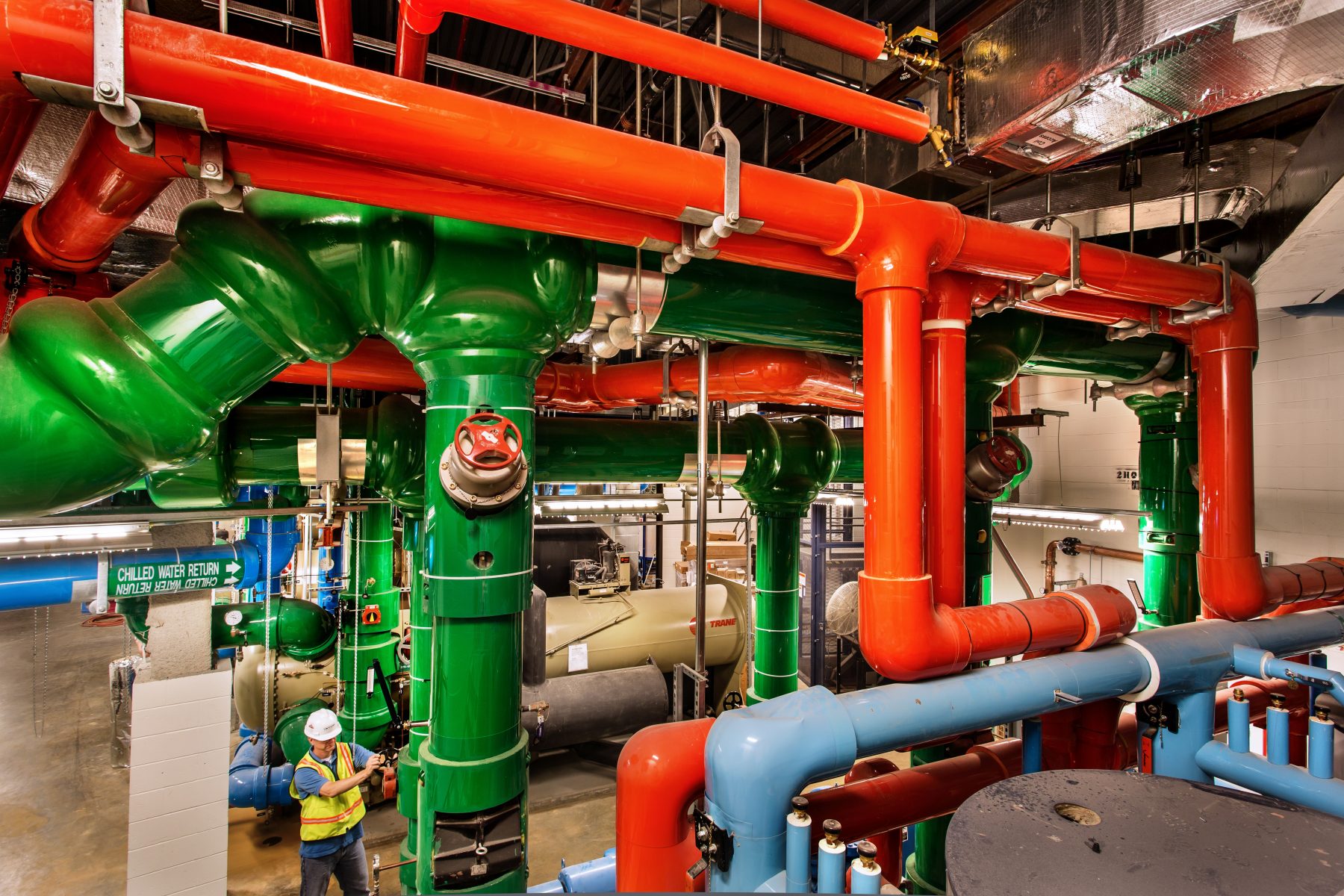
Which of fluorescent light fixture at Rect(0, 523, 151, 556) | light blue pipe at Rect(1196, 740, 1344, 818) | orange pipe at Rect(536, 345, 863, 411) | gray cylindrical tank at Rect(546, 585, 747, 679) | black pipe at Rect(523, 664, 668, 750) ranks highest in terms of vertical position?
orange pipe at Rect(536, 345, 863, 411)

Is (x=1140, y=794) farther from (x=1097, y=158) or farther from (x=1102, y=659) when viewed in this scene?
(x=1097, y=158)

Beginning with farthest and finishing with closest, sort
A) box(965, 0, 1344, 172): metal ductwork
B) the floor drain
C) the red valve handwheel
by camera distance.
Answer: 1. the red valve handwheel
2. box(965, 0, 1344, 172): metal ductwork
3. the floor drain

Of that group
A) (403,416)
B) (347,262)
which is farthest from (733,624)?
(347,262)

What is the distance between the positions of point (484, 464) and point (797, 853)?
160 centimetres

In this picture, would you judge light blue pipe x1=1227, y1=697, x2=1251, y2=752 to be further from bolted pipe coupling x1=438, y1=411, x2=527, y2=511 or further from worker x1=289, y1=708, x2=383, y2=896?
worker x1=289, y1=708, x2=383, y2=896

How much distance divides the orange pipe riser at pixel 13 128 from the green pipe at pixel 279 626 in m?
5.02

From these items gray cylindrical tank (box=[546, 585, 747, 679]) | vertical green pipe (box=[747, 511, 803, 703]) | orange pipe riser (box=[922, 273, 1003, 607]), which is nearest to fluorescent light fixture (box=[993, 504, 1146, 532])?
vertical green pipe (box=[747, 511, 803, 703])

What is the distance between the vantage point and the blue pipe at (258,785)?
561 centimetres

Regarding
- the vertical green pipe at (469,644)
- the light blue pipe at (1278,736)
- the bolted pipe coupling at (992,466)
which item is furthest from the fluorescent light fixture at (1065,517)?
the vertical green pipe at (469,644)

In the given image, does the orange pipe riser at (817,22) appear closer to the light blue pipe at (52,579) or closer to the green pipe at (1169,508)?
the green pipe at (1169,508)

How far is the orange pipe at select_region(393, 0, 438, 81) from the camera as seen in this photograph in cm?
190

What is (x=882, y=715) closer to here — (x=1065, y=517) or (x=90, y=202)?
(x=90, y=202)

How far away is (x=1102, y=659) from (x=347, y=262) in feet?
11.0

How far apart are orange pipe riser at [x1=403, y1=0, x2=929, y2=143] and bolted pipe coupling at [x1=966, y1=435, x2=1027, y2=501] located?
176 centimetres
